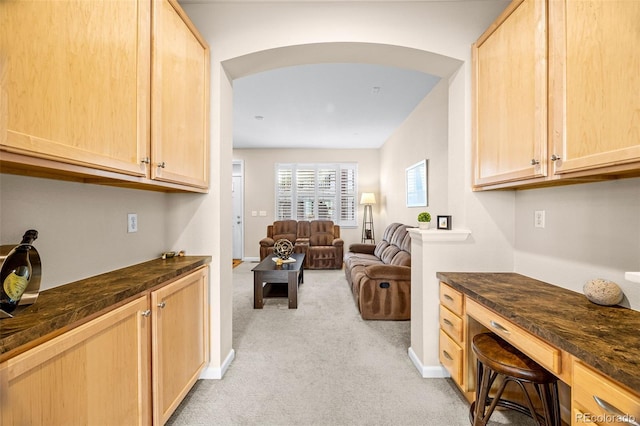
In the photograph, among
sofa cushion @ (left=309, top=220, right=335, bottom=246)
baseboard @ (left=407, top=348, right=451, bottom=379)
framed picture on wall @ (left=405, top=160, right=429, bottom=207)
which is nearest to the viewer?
baseboard @ (left=407, top=348, right=451, bottom=379)

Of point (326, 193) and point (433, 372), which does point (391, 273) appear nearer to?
point (433, 372)

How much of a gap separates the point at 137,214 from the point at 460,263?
223 centimetres

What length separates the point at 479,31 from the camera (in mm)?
2068

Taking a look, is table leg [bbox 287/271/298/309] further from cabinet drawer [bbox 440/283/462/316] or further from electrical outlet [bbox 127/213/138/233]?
electrical outlet [bbox 127/213/138/233]

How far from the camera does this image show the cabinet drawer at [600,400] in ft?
2.54

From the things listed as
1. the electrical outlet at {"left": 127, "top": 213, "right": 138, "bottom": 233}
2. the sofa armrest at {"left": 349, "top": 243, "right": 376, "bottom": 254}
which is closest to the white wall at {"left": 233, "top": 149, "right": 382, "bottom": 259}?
the sofa armrest at {"left": 349, "top": 243, "right": 376, "bottom": 254}

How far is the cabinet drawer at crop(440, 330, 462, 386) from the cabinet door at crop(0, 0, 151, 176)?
2.09m

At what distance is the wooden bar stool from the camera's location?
4.01 feet

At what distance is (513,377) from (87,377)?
Answer: 5.58ft

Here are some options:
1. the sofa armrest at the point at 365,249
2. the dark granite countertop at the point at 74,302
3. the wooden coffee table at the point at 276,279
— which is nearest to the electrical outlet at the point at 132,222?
the dark granite countertop at the point at 74,302

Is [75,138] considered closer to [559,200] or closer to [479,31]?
[559,200]

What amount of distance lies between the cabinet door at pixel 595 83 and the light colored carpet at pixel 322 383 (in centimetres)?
153

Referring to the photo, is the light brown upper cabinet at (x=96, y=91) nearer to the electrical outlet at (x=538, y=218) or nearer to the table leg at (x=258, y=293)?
the table leg at (x=258, y=293)

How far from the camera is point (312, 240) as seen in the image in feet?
20.8
